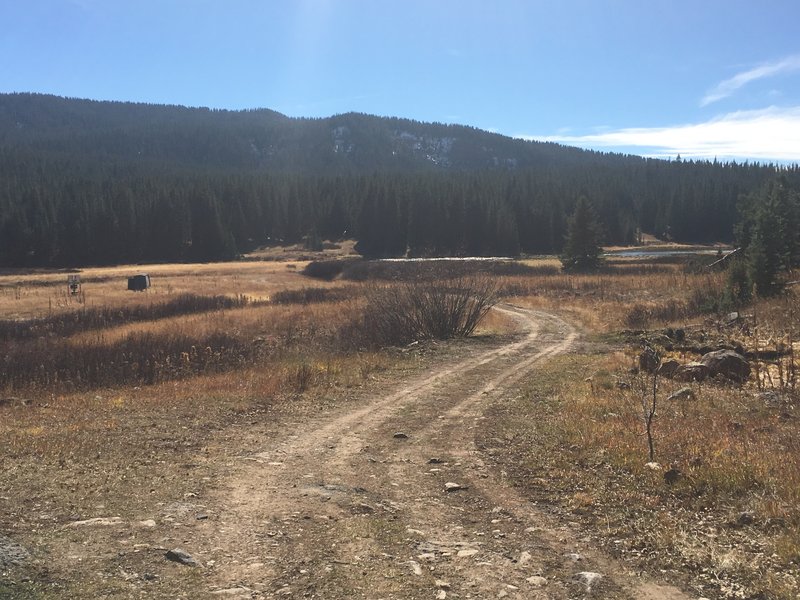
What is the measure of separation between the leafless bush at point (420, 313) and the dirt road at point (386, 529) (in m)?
13.3


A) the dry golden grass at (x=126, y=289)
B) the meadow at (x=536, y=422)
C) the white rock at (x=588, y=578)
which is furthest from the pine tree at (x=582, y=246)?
the white rock at (x=588, y=578)

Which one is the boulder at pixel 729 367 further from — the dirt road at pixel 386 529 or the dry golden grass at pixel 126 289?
the dry golden grass at pixel 126 289

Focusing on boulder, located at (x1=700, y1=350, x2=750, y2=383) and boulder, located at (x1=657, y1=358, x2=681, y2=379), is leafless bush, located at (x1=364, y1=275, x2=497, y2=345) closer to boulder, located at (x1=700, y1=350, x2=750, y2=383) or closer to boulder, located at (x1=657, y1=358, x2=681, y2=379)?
boulder, located at (x1=657, y1=358, x2=681, y2=379)

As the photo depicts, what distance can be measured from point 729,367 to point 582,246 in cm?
5477

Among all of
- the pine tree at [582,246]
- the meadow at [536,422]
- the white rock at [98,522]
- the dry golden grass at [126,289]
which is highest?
the pine tree at [582,246]

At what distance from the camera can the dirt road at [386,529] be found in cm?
526

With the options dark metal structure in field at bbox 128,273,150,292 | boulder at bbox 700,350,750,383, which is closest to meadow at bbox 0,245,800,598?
boulder at bbox 700,350,750,383

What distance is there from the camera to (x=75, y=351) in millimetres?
22500

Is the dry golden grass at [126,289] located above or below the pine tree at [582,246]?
below

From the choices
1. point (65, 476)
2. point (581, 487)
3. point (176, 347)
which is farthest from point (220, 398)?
point (176, 347)

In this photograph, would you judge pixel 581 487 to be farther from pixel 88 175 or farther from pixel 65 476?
pixel 88 175

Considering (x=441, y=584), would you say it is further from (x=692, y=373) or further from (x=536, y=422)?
(x=692, y=373)

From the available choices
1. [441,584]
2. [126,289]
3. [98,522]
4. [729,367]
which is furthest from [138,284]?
[441,584]

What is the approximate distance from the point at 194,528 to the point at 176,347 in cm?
1885
